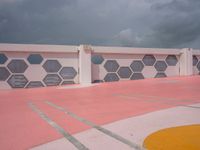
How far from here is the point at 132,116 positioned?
406cm

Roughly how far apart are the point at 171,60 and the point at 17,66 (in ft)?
37.8

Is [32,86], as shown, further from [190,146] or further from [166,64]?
[190,146]

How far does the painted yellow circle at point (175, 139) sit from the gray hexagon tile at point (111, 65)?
12645 mm

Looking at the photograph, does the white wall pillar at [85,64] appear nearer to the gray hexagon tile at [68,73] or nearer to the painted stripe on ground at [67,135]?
the gray hexagon tile at [68,73]

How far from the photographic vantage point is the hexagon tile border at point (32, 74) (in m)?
13.5

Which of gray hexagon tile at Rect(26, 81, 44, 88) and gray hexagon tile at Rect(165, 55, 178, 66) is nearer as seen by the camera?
gray hexagon tile at Rect(26, 81, 44, 88)

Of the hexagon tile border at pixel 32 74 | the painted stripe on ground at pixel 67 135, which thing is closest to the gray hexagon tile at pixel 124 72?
the hexagon tile border at pixel 32 74

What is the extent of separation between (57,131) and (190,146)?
5.88 feet

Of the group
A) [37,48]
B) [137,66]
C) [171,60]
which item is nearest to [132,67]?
[137,66]

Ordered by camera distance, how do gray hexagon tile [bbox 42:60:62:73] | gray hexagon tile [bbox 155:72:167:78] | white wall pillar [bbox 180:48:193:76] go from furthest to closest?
white wall pillar [bbox 180:48:193:76] < gray hexagon tile [bbox 155:72:167:78] < gray hexagon tile [bbox 42:60:62:73]

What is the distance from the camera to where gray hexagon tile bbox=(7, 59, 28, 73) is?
1352cm

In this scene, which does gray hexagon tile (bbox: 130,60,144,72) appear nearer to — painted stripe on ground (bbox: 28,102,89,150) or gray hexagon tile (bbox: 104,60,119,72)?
gray hexagon tile (bbox: 104,60,119,72)

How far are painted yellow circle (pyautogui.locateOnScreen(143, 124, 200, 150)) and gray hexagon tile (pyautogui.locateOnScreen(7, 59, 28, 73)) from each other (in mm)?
12037

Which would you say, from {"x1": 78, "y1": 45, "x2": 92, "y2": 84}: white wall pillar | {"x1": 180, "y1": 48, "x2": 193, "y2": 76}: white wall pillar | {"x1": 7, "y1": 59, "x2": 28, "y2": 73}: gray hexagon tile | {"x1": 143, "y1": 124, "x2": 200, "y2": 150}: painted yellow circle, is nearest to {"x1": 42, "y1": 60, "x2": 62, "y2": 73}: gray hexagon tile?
{"x1": 7, "y1": 59, "x2": 28, "y2": 73}: gray hexagon tile
